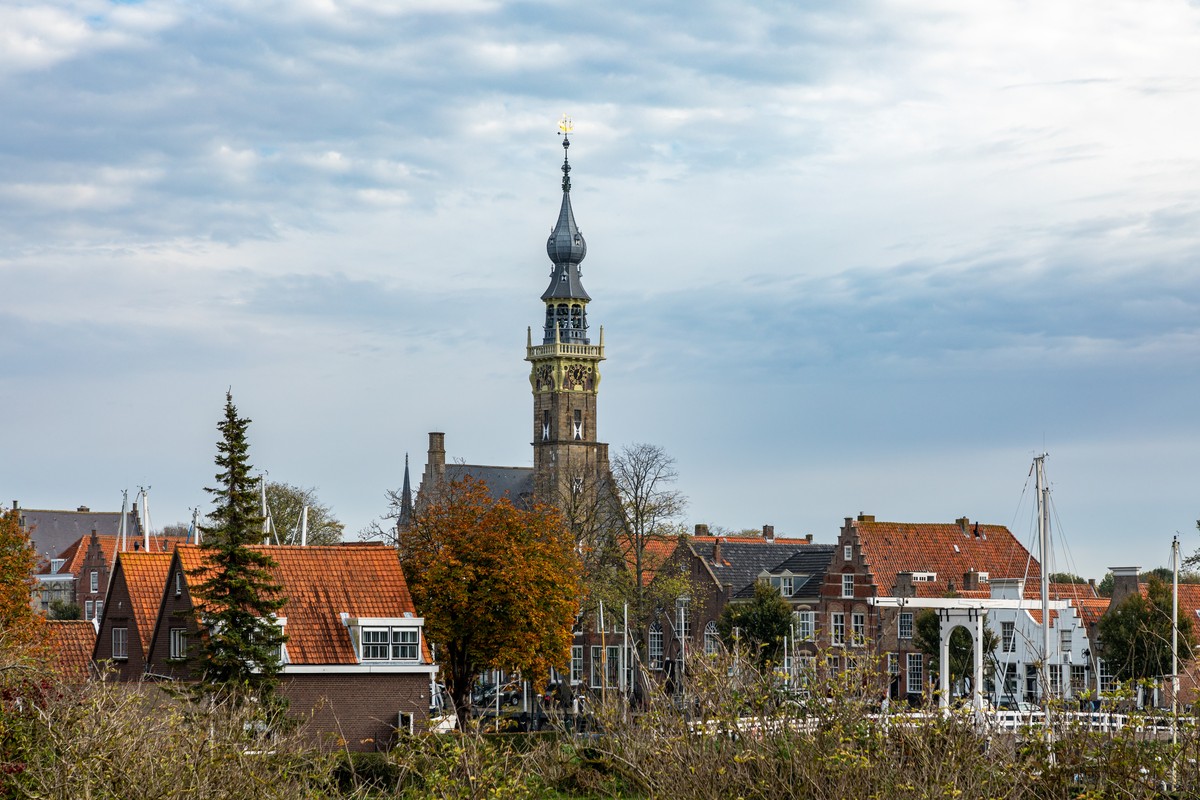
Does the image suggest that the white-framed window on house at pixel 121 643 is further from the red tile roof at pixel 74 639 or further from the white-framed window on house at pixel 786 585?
the white-framed window on house at pixel 786 585

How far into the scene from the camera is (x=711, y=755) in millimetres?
17875

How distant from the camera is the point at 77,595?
344 feet

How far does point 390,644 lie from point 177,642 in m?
5.53

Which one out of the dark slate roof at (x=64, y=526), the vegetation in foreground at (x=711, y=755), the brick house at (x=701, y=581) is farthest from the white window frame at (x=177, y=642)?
the dark slate roof at (x=64, y=526)

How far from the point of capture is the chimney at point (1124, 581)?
57.7 meters

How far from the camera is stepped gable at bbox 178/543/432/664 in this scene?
40.4 meters

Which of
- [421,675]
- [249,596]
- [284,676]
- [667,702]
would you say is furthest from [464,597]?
[667,702]

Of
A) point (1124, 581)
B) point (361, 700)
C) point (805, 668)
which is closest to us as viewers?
point (805, 668)

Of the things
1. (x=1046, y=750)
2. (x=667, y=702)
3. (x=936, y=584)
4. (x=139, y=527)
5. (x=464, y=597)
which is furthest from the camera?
(x=139, y=527)

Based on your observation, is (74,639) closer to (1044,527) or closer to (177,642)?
(177,642)

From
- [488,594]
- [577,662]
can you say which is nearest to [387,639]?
[488,594]

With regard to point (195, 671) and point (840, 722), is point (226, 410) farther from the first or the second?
point (840, 722)

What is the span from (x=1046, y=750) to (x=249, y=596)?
2294 centimetres

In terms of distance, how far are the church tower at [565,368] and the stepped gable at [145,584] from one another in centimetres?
7646
